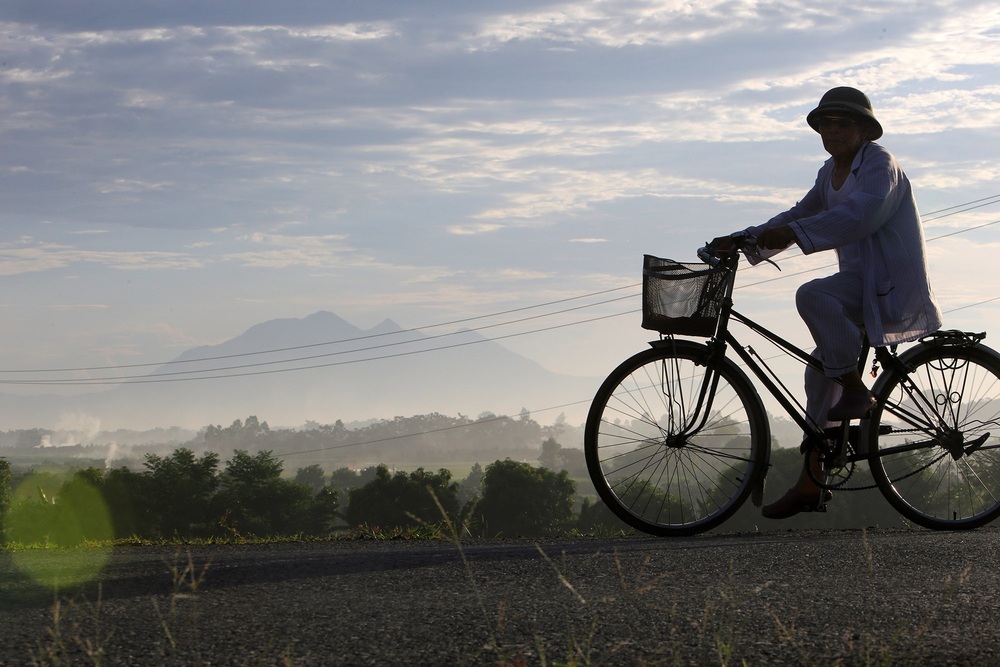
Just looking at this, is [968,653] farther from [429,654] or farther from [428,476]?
[428,476]

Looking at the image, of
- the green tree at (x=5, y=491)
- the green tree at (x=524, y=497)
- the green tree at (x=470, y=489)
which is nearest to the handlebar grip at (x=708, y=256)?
the green tree at (x=470, y=489)

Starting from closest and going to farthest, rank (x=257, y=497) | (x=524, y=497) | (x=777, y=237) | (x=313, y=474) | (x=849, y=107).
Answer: (x=777, y=237) → (x=849, y=107) → (x=524, y=497) → (x=257, y=497) → (x=313, y=474)

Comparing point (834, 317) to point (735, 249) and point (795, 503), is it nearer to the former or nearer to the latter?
point (735, 249)

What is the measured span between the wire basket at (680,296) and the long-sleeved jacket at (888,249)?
1.36 feet

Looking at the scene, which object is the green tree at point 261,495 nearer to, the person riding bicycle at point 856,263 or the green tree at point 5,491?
the green tree at point 5,491

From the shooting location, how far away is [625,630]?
3445mm

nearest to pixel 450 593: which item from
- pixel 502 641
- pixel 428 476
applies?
pixel 502 641

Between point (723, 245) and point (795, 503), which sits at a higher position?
point (723, 245)

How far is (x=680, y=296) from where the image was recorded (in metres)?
6.12

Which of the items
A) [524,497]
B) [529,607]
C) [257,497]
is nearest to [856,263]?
[529,607]

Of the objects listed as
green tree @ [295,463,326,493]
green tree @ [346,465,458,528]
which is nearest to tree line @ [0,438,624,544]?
green tree @ [346,465,458,528]

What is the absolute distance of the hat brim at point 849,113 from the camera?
6086 mm

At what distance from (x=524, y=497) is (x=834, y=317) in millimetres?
53939

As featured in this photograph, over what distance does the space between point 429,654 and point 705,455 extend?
327 centimetres
